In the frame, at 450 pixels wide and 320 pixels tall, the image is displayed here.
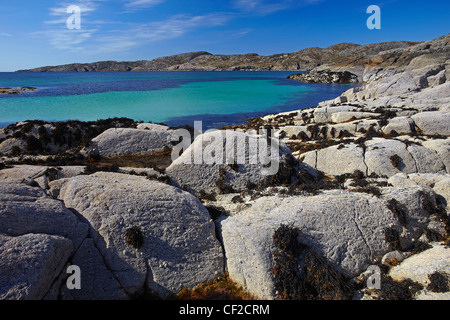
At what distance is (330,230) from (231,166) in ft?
20.2

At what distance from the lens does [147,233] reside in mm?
9578

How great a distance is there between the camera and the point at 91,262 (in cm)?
867

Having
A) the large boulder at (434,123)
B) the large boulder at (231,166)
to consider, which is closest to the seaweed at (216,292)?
the large boulder at (231,166)

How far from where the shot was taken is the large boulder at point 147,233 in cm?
896

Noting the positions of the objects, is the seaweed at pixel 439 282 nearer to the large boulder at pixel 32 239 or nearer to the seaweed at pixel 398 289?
the seaweed at pixel 398 289

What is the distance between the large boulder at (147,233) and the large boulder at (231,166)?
3226mm

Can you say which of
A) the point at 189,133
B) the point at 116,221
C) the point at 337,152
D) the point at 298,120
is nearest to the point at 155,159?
the point at 189,133

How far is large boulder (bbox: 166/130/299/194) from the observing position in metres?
14.2

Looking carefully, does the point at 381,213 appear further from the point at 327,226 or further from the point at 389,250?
the point at 327,226

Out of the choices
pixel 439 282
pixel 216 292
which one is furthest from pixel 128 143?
pixel 439 282

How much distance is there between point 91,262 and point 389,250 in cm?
1069

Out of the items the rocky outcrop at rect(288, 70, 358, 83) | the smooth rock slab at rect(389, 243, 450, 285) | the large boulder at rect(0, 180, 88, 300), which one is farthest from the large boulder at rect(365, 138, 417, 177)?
the rocky outcrop at rect(288, 70, 358, 83)

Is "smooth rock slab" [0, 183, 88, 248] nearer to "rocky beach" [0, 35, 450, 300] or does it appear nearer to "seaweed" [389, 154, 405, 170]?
"rocky beach" [0, 35, 450, 300]

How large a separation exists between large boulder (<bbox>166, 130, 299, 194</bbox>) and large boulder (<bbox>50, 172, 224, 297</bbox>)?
10.6ft
